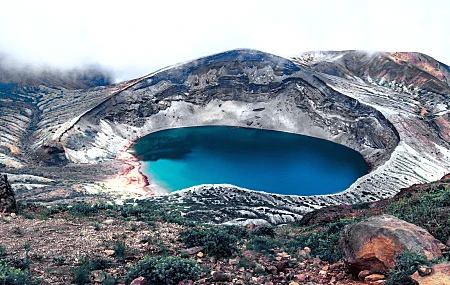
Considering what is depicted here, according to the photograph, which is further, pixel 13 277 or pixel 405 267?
pixel 13 277

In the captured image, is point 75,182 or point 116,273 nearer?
point 116,273

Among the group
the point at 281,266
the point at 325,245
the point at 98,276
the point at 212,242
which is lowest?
the point at 325,245

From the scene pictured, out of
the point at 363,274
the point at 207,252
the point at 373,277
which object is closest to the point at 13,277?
the point at 207,252

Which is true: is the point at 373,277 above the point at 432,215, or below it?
below

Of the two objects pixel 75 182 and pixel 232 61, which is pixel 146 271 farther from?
pixel 232 61

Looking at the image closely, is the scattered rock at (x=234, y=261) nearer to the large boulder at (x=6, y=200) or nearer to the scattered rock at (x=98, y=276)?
the scattered rock at (x=98, y=276)

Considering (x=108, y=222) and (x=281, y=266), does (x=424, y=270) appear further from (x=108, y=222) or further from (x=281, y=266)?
(x=108, y=222)

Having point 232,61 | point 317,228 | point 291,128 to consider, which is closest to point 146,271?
point 317,228
